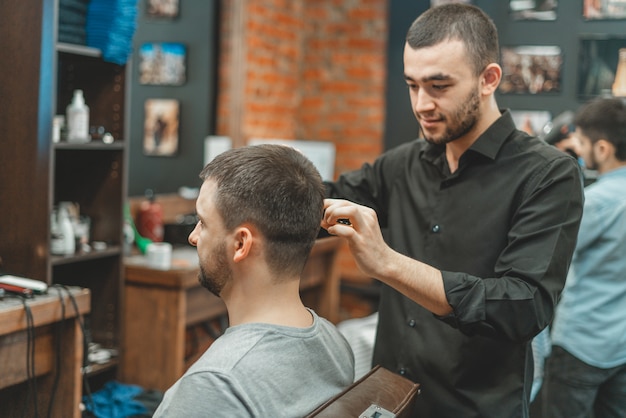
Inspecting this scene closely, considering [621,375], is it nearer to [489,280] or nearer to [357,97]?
[489,280]

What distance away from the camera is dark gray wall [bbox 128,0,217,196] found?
4.25 m

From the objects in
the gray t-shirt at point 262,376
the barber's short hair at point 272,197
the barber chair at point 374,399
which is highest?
the barber's short hair at point 272,197

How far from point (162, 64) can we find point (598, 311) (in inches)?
117

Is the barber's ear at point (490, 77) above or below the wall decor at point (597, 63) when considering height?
below

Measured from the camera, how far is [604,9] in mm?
4125

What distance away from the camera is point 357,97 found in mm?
5195

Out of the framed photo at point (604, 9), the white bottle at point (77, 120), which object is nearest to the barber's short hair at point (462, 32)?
the white bottle at point (77, 120)

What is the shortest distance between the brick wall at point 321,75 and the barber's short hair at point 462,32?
3094mm

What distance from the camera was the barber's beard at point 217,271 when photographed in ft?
4.46

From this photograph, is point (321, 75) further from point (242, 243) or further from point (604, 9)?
point (242, 243)

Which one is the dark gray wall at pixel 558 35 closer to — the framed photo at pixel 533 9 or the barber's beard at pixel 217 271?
the framed photo at pixel 533 9

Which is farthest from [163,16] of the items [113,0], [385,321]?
[385,321]

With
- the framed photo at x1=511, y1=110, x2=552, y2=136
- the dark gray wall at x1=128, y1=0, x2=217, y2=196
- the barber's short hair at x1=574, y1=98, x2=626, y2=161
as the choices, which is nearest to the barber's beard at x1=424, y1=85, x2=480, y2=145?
the barber's short hair at x1=574, y1=98, x2=626, y2=161

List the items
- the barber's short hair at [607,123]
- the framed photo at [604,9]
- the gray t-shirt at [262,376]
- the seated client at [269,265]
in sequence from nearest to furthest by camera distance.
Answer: the gray t-shirt at [262,376], the seated client at [269,265], the barber's short hair at [607,123], the framed photo at [604,9]
